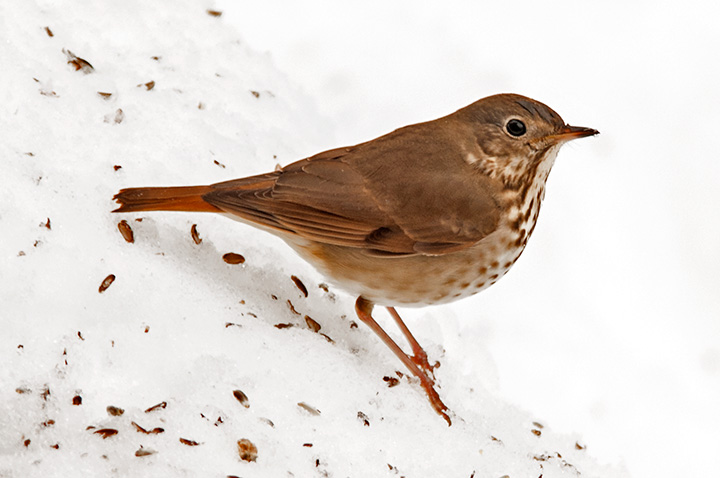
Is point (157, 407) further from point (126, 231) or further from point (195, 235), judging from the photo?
point (195, 235)

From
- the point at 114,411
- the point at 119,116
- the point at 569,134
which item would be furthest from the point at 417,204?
the point at 119,116

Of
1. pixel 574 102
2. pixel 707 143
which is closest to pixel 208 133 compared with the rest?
pixel 574 102

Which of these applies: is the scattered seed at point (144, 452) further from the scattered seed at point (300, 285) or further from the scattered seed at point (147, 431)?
the scattered seed at point (300, 285)

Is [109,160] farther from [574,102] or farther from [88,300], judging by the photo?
[574,102]

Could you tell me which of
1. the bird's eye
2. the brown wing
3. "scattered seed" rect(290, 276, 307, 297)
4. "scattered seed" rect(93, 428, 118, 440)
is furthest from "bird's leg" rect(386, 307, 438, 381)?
"scattered seed" rect(93, 428, 118, 440)

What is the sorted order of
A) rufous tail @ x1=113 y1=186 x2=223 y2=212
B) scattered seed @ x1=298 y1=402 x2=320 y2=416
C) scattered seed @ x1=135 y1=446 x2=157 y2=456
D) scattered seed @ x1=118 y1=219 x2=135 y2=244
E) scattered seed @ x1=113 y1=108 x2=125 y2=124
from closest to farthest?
scattered seed @ x1=135 y1=446 x2=157 y2=456 < scattered seed @ x1=298 y1=402 x2=320 y2=416 < rufous tail @ x1=113 y1=186 x2=223 y2=212 < scattered seed @ x1=118 y1=219 x2=135 y2=244 < scattered seed @ x1=113 y1=108 x2=125 y2=124

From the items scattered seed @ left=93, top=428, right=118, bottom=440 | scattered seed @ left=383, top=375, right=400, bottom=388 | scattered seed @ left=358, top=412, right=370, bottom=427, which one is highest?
scattered seed @ left=383, top=375, right=400, bottom=388

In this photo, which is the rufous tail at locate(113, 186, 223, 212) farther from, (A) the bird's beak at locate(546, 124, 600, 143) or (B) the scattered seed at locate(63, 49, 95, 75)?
(A) the bird's beak at locate(546, 124, 600, 143)

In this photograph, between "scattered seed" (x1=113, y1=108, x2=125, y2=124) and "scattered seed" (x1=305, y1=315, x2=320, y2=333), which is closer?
"scattered seed" (x1=305, y1=315, x2=320, y2=333)
